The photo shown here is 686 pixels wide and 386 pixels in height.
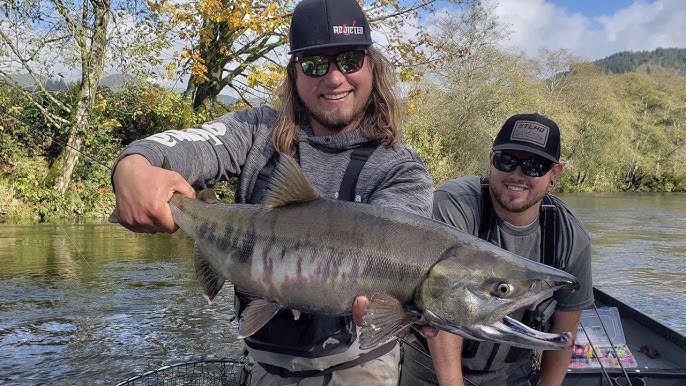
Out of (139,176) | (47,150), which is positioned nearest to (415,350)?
(139,176)

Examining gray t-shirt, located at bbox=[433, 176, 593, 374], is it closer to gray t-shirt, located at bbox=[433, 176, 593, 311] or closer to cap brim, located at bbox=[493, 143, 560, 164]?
gray t-shirt, located at bbox=[433, 176, 593, 311]

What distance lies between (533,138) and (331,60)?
264cm

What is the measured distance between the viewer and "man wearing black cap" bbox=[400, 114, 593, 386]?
4.92 metres

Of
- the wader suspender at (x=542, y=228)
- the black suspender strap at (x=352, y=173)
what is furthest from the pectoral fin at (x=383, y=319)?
the wader suspender at (x=542, y=228)

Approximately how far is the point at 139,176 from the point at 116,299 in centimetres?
949

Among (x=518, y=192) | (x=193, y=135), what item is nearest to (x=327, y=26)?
(x=193, y=135)

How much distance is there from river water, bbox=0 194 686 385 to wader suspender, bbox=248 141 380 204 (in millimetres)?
5426

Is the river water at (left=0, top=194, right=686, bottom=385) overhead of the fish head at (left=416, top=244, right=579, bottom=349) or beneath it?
beneath

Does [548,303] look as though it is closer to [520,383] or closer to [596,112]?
[520,383]

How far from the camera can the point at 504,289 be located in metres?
2.36

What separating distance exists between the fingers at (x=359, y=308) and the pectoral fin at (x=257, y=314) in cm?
36

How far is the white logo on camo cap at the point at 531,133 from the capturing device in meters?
A: 5.04

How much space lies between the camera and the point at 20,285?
38.6 feet

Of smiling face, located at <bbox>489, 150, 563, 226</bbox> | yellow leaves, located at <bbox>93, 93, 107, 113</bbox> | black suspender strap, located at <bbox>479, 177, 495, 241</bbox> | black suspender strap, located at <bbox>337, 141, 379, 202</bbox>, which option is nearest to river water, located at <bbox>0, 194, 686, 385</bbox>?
yellow leaves, located at <bbox>93, 93, 107, 113</bbox>
